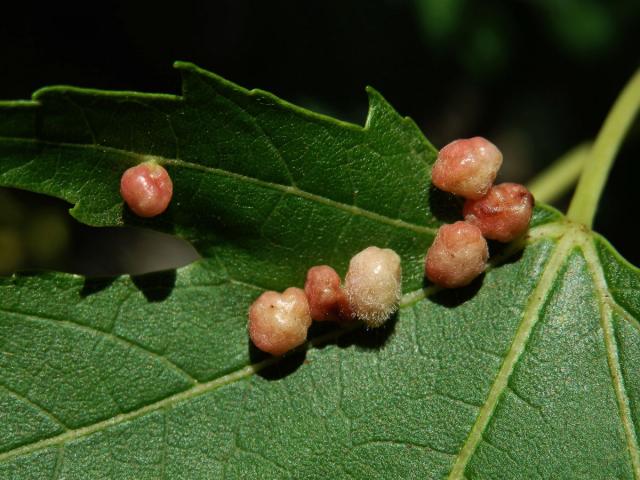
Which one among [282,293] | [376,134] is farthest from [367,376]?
[376,134]

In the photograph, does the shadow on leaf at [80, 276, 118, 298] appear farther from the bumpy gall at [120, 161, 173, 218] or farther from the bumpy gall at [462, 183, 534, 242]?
the bumpy gall at [462, 183, 534, 242]

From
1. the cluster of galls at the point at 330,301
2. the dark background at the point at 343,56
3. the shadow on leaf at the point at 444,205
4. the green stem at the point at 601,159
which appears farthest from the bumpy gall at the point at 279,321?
the dark background at the point at 343,56

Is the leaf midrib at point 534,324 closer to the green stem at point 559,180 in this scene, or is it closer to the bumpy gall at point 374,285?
the bumpy gall at point 374,285

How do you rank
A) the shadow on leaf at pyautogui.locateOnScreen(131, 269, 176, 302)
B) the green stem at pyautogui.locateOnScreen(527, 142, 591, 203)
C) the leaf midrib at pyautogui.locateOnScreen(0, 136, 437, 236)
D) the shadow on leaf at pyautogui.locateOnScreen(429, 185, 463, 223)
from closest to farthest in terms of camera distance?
the leaf midrib at pyautogui.locateOnScreen(0, 136, 437, 236), the shadow on leaf at pyautogui.locateOnScreen(131, 269, 176, 302), the shadow on leaf at pyautogui.locateOnScreen(429, 185, 463, 223), the green stem at pyautogui.locateOnScreen(527, 142, 591, 203)

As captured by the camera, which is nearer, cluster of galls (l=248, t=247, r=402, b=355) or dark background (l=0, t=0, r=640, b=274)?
cluster of galls (l=248, t=247, r=402, b=355)

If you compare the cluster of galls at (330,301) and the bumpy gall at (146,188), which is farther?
the cluster of galls at (330,301)

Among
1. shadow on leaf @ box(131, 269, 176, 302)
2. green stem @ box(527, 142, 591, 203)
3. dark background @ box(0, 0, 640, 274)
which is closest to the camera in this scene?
shadow on leaf @ box(131, 269, 176, 302)

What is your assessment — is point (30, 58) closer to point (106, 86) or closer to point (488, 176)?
point (106, 86)

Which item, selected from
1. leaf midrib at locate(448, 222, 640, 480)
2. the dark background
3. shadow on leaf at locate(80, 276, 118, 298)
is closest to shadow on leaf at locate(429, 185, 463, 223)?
leaf midrib at locate(448, 222, 640, 480)
